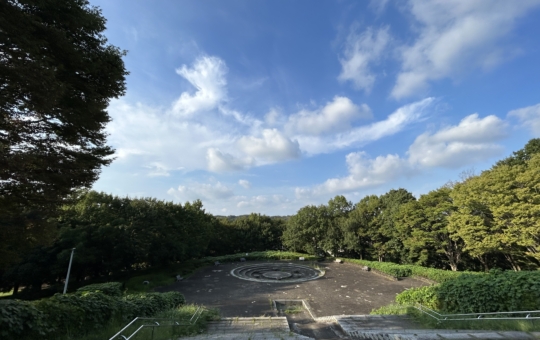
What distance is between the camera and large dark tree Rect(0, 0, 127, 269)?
17.0ft

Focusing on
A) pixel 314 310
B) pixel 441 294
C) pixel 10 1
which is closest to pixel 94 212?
pixel 314 310

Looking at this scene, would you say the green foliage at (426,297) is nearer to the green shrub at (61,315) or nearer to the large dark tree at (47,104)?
the green shrub at (61,315)

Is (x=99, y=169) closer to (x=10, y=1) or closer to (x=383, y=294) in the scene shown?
(x=10, y=1)

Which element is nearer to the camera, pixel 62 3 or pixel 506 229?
pixel 62 3

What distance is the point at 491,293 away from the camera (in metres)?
7.95

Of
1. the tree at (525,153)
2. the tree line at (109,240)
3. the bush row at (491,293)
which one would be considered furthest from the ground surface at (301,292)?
the tree at (525,153)

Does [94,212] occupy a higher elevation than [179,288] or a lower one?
higher

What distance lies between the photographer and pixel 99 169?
27.6 ft

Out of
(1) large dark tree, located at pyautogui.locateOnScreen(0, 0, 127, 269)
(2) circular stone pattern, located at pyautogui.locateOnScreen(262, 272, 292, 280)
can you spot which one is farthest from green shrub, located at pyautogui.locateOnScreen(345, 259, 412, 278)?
(1) large dark tree, located at pyautogui.locateOnScreen(0, 0, 127, 269)

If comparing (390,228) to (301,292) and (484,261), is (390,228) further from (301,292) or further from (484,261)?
(301,292)

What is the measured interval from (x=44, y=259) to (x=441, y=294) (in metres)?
28.4

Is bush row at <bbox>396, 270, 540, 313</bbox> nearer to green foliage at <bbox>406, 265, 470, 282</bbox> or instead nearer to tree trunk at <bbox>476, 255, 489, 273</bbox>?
green foliage at <bbox>406, 265, 470, 282</bbox>

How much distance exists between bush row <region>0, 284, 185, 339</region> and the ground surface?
720 cm

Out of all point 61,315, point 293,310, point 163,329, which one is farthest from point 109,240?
point 61,315
